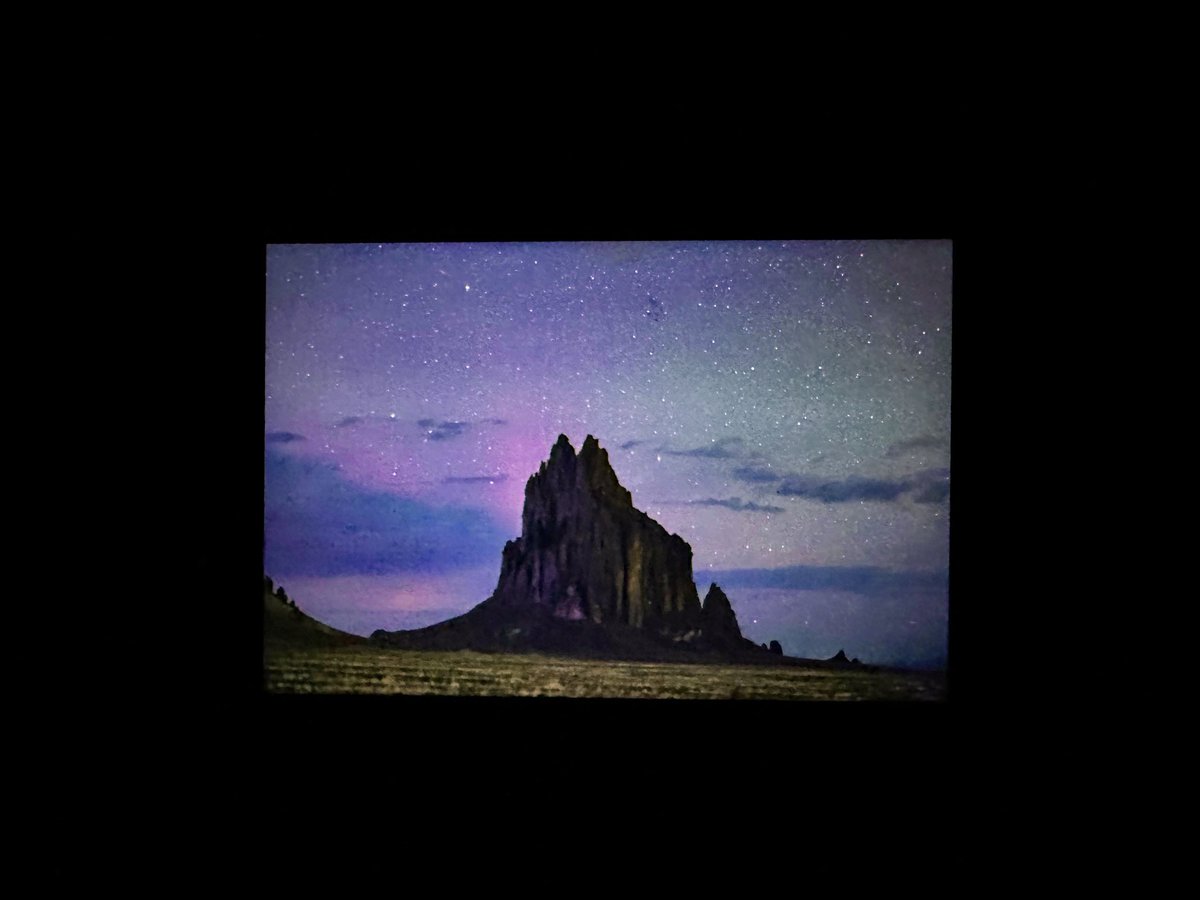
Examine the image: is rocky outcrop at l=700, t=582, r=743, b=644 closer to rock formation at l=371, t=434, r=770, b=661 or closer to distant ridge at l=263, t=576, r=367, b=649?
rock formation at l=371, t=434, r=770, b=661

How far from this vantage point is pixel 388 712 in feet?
9.89

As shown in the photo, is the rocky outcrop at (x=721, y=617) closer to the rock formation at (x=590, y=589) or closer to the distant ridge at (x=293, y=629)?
the rock formation at (x=590, y=589)

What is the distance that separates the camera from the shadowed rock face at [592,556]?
3021mm

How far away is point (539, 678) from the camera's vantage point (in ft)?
9.96

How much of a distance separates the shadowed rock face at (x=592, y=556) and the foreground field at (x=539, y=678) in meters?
0.15

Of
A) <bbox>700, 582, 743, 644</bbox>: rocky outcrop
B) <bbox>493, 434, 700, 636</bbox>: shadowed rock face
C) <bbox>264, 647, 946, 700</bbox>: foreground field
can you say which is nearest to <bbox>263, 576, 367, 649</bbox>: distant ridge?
<bbox>264, 647, 946, 700</bbox>: foreground field

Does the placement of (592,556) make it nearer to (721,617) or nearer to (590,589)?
(590,589)

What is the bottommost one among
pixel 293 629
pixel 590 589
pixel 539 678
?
pixel 539 678

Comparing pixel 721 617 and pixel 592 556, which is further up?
pixel 592 556

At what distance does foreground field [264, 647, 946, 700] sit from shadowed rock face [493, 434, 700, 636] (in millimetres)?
146

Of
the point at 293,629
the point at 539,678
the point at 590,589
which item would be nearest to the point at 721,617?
the point at 590,589

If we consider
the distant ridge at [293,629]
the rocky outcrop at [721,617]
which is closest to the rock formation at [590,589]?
the rocky outcrop at [721,617]

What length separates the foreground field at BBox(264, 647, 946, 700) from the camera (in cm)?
299

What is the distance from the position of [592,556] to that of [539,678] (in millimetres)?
398
